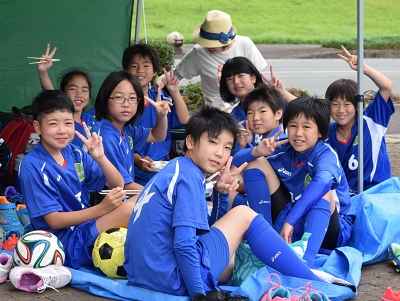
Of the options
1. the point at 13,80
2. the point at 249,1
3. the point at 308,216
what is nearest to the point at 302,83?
the point at 13,80

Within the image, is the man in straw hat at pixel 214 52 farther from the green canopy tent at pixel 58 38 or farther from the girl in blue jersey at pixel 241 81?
the green canopy tent at pixel 58 38

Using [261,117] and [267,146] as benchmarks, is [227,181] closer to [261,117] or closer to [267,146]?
[267,146]

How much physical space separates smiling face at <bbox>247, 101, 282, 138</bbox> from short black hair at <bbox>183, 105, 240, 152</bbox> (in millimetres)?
1150

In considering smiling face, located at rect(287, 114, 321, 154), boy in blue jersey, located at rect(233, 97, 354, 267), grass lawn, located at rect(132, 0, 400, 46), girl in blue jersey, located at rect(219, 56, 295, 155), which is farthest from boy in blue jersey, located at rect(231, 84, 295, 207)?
grass lawn, located at rect(132, 0, 400, 46)

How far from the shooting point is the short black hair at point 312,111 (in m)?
4.14

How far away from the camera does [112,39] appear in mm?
6996

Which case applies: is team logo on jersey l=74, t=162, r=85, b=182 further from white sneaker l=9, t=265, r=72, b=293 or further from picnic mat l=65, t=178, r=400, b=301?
white sneaker l=9, t=265, r=72, b=293

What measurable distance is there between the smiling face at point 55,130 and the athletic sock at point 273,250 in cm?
123

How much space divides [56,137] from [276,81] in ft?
6.78

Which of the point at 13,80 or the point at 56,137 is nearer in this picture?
the point at 56,137

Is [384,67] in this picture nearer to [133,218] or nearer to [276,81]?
[276,81]

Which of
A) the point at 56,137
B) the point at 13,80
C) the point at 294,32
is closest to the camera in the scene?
the point at 56,137

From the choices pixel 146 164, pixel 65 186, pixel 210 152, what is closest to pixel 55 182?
pixel 65 186

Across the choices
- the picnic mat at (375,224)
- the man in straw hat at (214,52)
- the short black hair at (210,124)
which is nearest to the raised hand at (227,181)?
the short black hair at (210,124)
